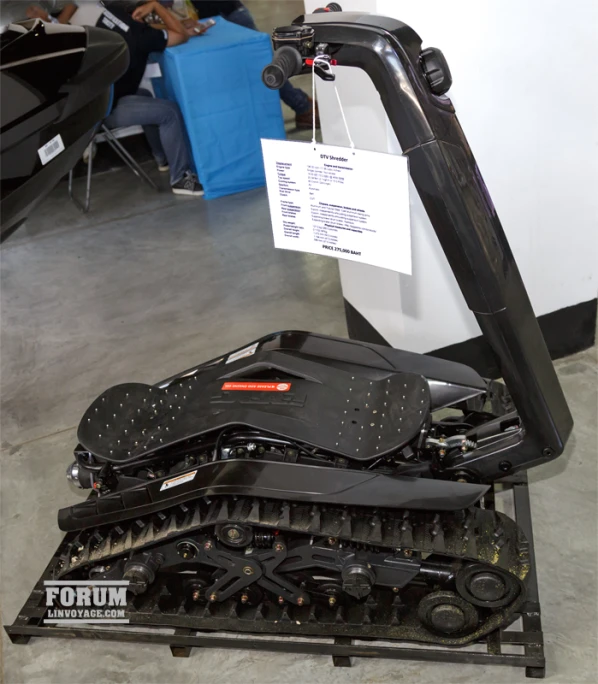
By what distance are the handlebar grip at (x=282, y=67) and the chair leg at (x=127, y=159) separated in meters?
3.90

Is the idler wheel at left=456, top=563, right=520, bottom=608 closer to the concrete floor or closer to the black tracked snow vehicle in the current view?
the black tracked snow vehicle

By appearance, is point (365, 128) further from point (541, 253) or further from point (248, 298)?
point (248, 298)

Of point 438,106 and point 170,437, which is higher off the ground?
point 438,106

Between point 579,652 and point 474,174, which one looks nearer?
point 474,174

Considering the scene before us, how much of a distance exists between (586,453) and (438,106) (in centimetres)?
152

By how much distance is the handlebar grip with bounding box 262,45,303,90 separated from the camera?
5.37ft

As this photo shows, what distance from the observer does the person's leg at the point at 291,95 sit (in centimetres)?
593

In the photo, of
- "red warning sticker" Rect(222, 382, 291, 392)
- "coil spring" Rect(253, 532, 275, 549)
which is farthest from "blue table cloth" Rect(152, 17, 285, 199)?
"coil spring" Rect(253, 532, 275, 549)

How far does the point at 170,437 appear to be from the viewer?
221 cm

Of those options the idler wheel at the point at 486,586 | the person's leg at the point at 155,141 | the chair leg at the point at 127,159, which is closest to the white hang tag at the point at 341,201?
the idler wheel at the point at 486,586

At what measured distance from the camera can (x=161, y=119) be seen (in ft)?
17.1

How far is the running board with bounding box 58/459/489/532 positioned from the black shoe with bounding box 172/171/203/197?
11.5ft

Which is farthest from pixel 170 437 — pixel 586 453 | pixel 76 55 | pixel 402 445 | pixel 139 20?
pixel 139 20

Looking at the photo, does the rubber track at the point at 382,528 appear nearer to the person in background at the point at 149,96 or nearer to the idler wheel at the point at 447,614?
the idler wheel at the point at 447,614
